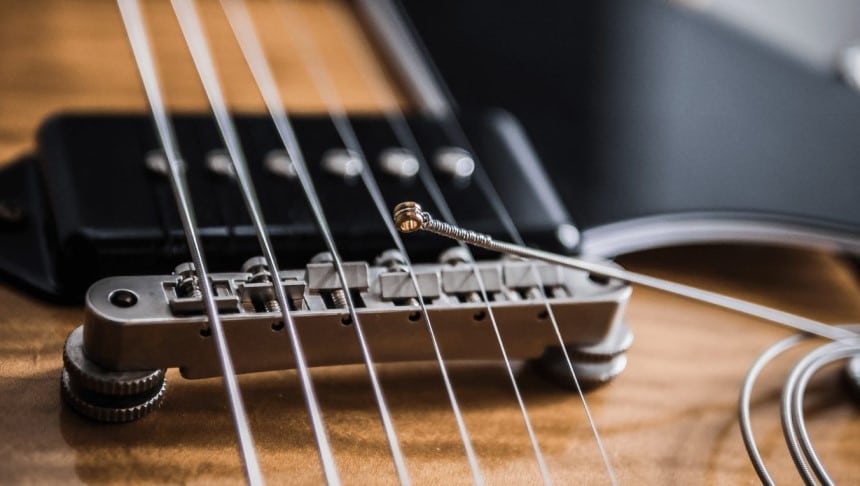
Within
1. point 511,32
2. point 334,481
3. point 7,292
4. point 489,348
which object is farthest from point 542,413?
point 511,32

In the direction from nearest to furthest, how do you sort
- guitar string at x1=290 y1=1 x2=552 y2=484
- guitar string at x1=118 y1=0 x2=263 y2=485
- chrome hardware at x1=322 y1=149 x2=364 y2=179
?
guitar string at x1=118 y1=0 x2=263 y2=485, guitar string at x1=290 y1=1 x2=552 y2=484, chrome hardware at x1=322 y1=149 x2=364 y2=179

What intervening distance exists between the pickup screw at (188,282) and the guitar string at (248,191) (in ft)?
0.15

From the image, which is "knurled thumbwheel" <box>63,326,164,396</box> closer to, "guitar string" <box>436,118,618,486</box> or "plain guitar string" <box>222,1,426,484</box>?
"plain guitar string" <box>222,1,426,484</box>

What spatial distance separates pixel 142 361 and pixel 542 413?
269mm

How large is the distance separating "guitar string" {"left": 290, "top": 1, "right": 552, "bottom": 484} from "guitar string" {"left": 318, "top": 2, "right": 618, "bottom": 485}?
4 centimetres

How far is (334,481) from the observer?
1.61ft

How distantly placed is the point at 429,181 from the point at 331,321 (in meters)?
0.23

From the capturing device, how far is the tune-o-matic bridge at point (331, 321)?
0.54m

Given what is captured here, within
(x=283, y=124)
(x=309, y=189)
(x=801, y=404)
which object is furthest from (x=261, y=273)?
(x=801, y=404)

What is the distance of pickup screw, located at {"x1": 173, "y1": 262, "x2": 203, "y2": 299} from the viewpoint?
56cm

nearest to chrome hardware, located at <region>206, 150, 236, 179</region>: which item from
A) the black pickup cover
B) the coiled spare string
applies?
the black pickup cover

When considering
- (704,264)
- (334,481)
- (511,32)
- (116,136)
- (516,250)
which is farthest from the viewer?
(511,32)

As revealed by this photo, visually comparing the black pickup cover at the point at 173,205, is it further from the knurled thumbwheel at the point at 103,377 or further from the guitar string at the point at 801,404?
the guitar string at the point at 801,404

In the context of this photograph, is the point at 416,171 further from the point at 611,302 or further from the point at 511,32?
the point at 511,32
